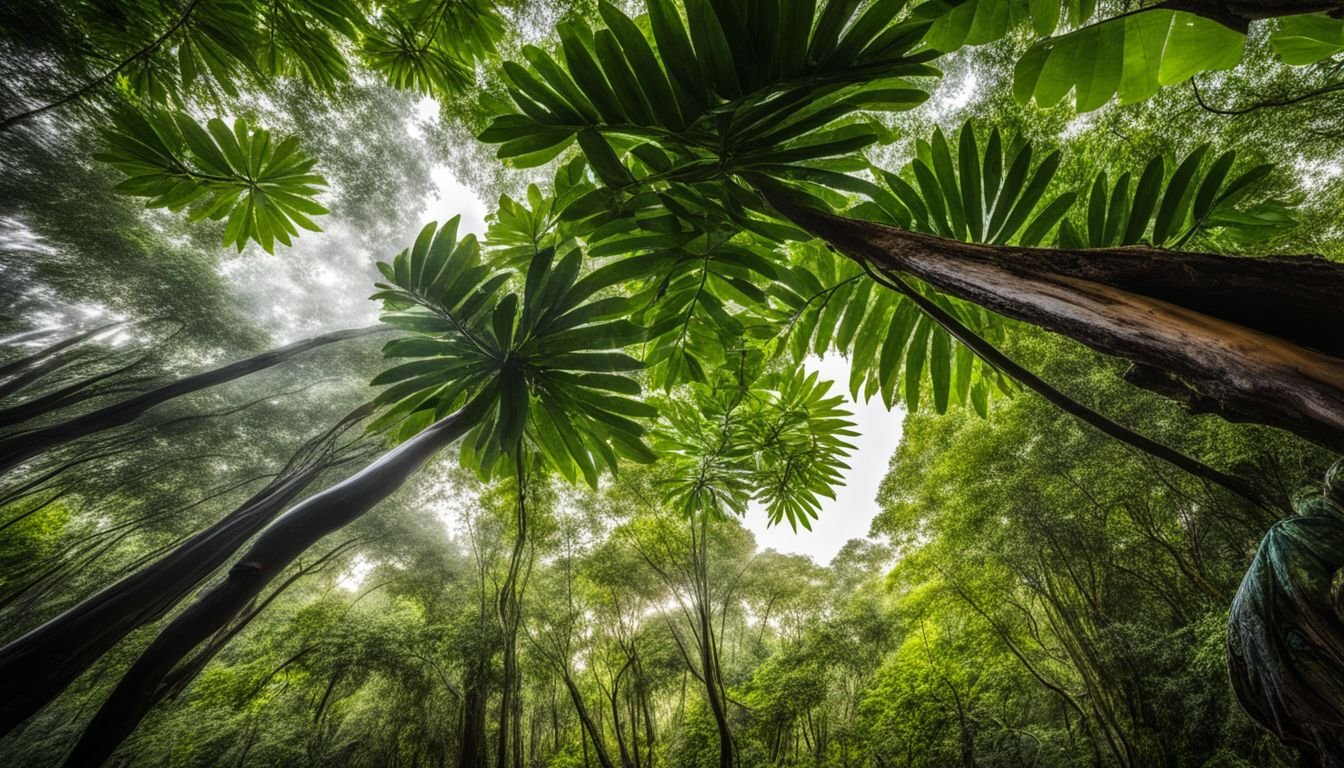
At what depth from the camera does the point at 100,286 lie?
640 cm

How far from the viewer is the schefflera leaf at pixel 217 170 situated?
1.47 m

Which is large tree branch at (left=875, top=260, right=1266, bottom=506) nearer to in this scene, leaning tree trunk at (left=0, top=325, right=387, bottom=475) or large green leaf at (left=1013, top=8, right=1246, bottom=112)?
large green leaf at (left=1013, top=8, right=1246, bottom=112)

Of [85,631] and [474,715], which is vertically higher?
[474,715]

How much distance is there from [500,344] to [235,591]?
30.7 inches

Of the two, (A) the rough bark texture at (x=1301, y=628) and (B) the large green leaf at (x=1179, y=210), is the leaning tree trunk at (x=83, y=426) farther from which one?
(B) the large green leaf at (x=1179, y=210)

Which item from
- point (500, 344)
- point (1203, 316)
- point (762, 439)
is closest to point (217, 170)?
point (500, 344)

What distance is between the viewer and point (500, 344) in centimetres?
117

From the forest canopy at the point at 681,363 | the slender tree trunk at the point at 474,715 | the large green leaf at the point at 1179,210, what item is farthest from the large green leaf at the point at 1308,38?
the slender tree trunk at the point at 474,715

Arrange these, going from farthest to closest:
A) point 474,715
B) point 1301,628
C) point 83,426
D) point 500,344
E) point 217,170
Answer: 1. point 474,715
2. point 217,170
3. point 500,344
4. point 83,426
5. point 1301,628

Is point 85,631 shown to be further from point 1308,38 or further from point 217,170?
point 217,170

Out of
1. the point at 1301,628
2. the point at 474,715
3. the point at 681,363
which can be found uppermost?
the point at 474,715

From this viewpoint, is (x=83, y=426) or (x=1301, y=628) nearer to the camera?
(x=1301, y=628)

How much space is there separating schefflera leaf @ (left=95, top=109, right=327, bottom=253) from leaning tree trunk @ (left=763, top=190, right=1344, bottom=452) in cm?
209

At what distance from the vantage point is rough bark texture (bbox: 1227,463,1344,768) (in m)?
0.55
